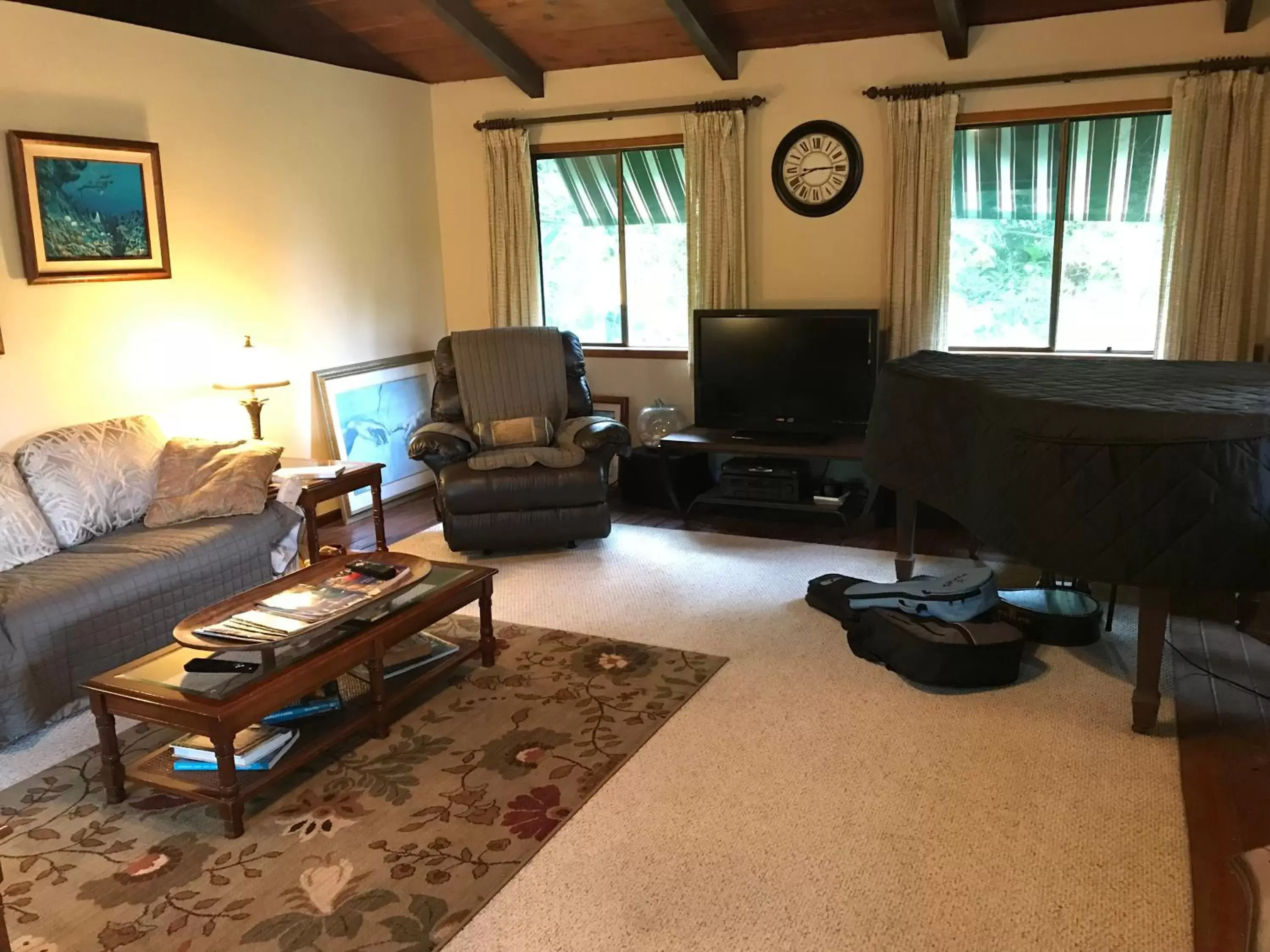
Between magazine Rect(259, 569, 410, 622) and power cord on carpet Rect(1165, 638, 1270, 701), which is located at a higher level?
magazine Rect(259, 569, 410, 622)

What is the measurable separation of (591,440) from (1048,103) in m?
2.80

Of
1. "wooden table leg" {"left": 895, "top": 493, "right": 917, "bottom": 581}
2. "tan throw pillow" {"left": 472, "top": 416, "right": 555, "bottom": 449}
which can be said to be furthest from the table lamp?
"wooden table leg" {"left": 895, "top": 493, "right": 917, "bottom": 581}

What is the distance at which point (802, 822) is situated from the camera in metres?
2.54

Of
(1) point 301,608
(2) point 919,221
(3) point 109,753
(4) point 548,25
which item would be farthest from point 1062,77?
(3) point 109,753

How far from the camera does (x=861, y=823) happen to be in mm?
2529

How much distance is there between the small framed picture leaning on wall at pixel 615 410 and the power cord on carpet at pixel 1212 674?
11.0ft

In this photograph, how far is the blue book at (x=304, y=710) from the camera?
9.47 feet

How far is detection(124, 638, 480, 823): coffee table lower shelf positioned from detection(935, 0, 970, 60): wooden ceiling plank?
3550 mm

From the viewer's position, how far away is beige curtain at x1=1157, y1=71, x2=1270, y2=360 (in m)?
4.50

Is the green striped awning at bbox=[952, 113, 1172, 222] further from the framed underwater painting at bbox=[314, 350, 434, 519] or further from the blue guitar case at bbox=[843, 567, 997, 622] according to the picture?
the framed underwater painting at bbox=[314, 350, 434, 519]

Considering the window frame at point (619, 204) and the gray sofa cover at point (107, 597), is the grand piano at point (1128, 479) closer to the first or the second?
the gray sofa cover at point (107, 597)

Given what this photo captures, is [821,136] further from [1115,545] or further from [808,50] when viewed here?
[1115,545]

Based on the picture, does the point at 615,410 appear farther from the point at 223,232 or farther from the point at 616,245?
the point at 223,232

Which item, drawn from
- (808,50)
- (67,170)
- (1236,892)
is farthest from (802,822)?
(808,50)
